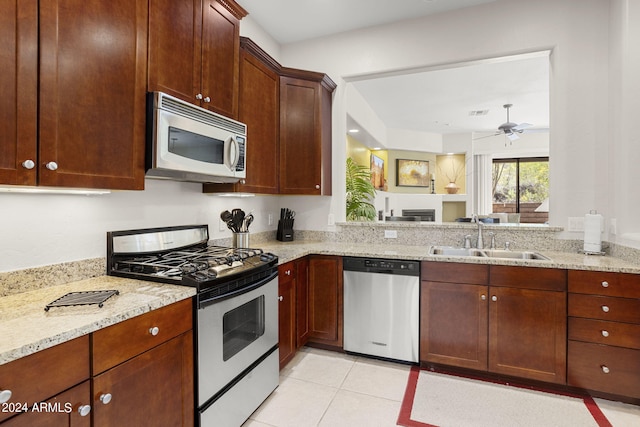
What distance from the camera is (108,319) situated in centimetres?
112

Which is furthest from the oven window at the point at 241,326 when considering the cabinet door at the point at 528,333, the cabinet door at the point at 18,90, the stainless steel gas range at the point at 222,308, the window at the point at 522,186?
the window at the point at 522,186

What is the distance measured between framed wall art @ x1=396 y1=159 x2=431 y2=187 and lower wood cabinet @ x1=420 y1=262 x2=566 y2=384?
5090 mm

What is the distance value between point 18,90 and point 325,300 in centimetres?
226

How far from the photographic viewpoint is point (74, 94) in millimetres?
1299

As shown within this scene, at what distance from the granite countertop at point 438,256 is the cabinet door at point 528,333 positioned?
20 centimetres

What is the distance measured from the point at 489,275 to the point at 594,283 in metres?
0.59

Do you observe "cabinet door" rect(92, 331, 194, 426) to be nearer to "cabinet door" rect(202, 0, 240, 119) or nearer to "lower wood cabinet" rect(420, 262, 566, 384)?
"cabinet door" rect(202, 0, 240, 119)

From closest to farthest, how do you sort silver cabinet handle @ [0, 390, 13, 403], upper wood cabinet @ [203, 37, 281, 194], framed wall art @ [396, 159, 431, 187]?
1. silver cabinet handle @ [0, 390, 13, 403]
2. upper wood cabinet @ [203, 37, 281, 194]
3. framed wall art @ [396, 159, 431, 187]

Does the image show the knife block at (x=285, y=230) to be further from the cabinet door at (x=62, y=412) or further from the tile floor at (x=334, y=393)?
the cabinet door at (x=62, y=412)

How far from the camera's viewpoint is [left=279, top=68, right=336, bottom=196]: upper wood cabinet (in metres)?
2.95

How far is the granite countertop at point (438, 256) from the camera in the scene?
2.05 metres

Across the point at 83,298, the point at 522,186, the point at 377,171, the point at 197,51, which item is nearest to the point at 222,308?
the point at 83,298

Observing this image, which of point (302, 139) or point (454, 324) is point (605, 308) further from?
point (302, 139)

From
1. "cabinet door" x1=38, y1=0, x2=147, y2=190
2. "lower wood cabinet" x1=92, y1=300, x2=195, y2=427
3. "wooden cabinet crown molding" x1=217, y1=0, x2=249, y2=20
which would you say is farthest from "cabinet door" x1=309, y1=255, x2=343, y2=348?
"wooden cabinet crown molding" x1=217, y1=0, x2=249, y2=20
